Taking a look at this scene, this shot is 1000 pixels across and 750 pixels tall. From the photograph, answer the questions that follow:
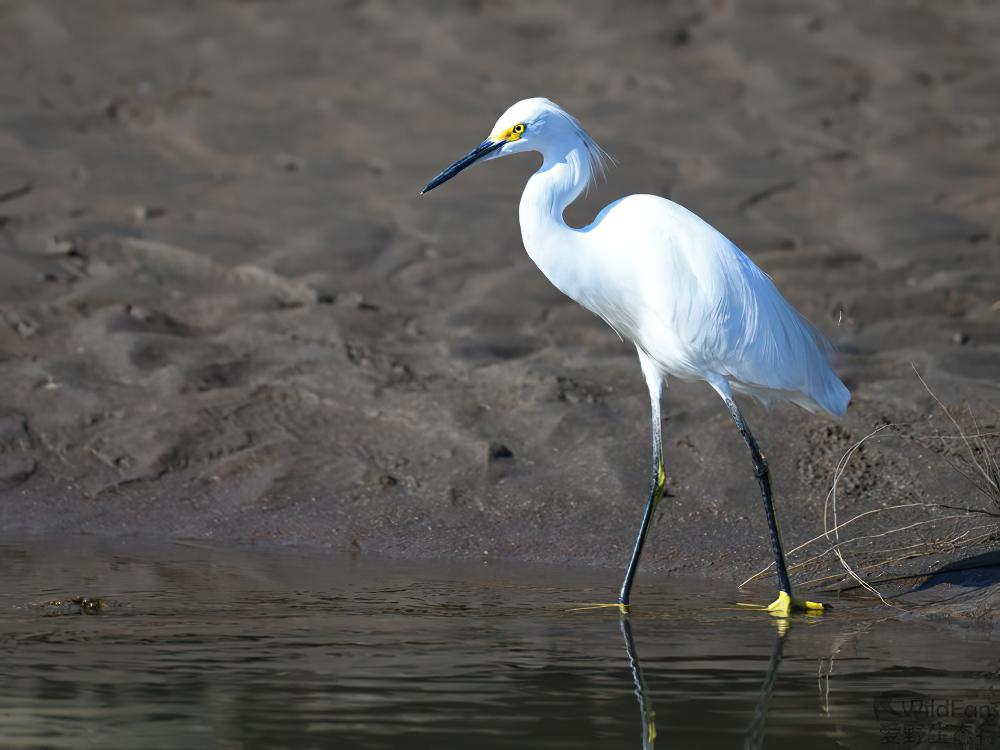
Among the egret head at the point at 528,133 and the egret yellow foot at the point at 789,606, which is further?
the egret head at the point at 528,133

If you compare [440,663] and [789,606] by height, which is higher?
[440,663]

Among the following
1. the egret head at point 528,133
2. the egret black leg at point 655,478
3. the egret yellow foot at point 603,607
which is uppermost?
the egret head at point 528,133

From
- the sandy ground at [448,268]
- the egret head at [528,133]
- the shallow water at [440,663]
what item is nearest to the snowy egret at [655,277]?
the egret head at [528,133]

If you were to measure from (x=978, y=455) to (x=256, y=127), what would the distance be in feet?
18.3

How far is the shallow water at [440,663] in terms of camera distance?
3258 mm

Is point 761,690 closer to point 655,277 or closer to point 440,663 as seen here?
point 440,663

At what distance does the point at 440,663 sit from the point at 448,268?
445cm

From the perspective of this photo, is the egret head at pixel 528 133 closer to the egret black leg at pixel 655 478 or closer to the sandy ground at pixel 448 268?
the egret black leg at pixel 655 478

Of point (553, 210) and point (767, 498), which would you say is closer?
point (767, 498)

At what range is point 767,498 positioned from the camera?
5.11 m

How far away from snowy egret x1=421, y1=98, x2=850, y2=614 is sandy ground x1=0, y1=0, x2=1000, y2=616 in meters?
0.63

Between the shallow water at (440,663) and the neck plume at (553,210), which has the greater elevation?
the neck plume at (553,210)

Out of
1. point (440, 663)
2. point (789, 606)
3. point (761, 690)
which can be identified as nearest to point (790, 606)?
point (789, 606)

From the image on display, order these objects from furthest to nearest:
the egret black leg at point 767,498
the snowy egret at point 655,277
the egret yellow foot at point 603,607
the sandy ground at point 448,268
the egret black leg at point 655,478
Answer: the sandy ground at point 448,268, the snowy egret at point 655,277, the egret black leg at point 655,478, the egret black leg at point 767,498, the egret yellow foot at point 603,607
